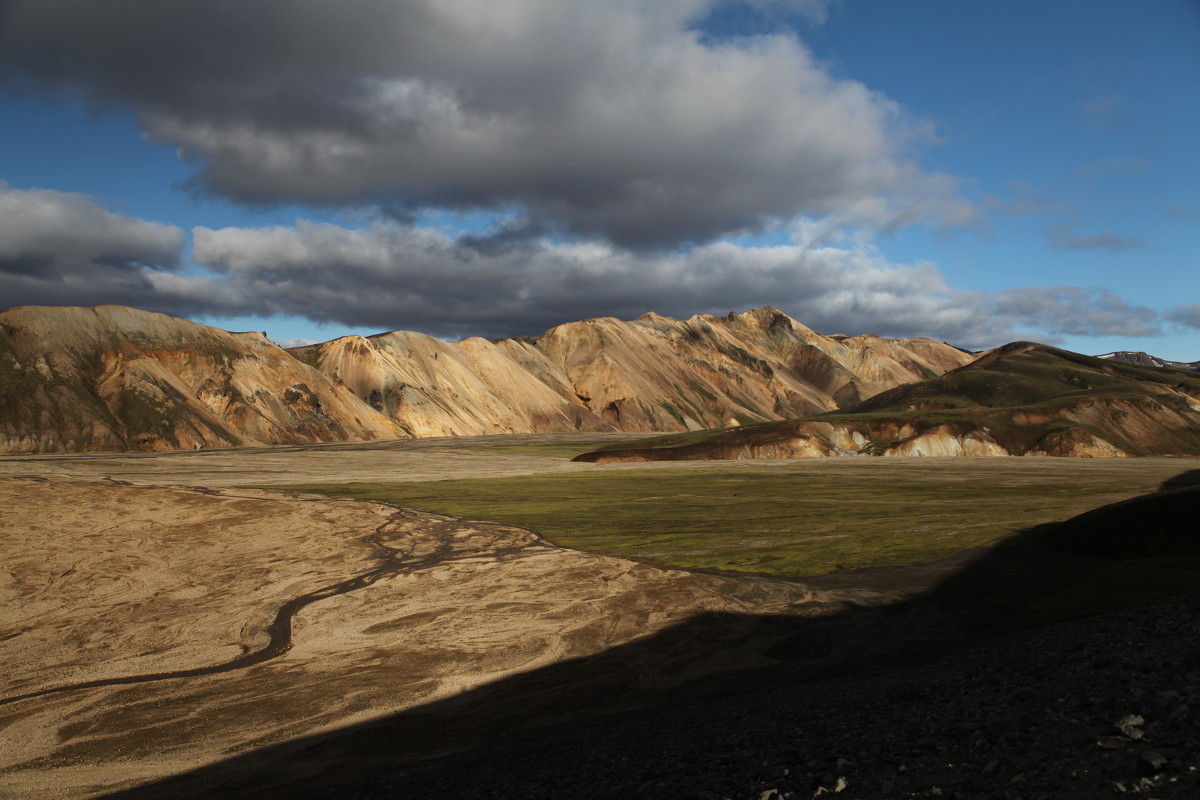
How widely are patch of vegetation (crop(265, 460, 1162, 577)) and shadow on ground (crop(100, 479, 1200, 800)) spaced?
4.98 m

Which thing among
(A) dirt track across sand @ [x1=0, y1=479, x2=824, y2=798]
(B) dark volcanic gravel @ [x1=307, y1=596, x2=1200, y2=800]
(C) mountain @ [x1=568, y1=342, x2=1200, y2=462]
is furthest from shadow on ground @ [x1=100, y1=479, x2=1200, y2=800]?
(C) mountain @ [x1=568, y1=342, x2=1200, y2=462]

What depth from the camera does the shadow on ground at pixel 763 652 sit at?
13.3 meters

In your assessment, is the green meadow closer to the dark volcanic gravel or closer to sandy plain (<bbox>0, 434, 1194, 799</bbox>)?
sandy plain (<bbox>0, 434, 1194, 799</bbox>)

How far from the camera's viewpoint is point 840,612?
23.1 meters

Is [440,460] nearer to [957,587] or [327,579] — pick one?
[327,579]

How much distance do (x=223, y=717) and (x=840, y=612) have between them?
1684 centimetres

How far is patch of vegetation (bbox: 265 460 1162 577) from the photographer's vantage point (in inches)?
1298

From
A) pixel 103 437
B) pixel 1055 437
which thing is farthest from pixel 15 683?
pixel 1055 437

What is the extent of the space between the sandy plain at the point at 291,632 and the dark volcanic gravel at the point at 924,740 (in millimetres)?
2730

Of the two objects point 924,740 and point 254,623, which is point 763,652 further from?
point 254,623

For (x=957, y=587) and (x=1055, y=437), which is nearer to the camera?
(x=957, y=587)

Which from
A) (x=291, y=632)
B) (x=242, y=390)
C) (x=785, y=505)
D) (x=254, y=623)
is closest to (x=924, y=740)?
(x=291, y=632)

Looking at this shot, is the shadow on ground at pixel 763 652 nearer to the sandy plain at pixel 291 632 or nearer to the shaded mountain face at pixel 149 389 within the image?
the sandy plain at pixel 291 632

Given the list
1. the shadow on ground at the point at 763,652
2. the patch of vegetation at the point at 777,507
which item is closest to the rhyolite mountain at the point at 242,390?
the patch of vegetation at the point at 777,507
